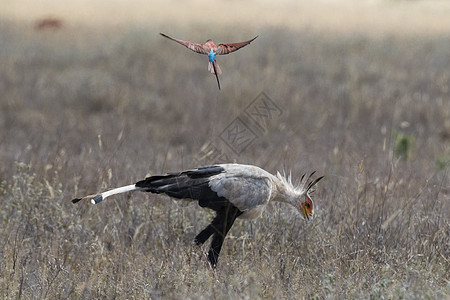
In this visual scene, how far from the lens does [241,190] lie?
4.87 metres

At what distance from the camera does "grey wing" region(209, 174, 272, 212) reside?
4.87 metres

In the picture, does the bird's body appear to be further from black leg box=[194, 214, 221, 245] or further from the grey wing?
black leg box=[194, 214, 221, 245]

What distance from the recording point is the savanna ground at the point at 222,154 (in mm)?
4680

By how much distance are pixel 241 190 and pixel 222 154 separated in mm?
2381

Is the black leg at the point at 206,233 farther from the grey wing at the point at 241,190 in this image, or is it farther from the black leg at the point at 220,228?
the grey wing at the point at 241,190

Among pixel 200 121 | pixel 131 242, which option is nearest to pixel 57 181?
pixel 131 242

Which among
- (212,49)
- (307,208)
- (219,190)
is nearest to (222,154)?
(307,208)

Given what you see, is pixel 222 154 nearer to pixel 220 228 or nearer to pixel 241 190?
pixel 220 228

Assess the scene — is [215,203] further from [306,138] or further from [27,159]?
[306,138]

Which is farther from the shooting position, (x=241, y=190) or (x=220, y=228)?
(x=220, y=228)

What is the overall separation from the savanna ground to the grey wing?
407 millimetres

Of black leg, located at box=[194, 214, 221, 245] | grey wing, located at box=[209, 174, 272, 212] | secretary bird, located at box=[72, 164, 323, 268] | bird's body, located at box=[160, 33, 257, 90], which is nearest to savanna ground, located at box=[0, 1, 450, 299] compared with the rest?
black leg, located at box=[194, 214, 221, 245]

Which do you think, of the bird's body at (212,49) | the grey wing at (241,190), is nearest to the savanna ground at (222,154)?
the grey wing at (241,190)

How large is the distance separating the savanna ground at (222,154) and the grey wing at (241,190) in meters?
0.41
